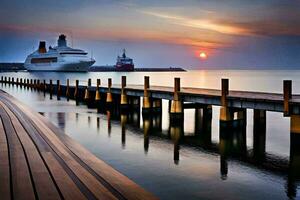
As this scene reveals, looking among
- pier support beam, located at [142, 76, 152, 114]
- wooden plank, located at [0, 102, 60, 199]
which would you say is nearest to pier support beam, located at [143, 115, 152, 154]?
pier support beam, located at [142, 76, 152, 114]

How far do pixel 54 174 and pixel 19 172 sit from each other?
20.9 inches

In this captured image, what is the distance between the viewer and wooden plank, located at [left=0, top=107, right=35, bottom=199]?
5.13 meters

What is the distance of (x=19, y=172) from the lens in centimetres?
620

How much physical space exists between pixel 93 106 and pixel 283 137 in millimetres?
16718

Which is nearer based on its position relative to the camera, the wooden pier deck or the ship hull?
the wooden pier deck

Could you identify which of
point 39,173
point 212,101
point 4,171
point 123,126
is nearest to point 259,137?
point 212,101

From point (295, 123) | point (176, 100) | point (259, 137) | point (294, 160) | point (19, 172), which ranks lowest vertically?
point (294, 160)

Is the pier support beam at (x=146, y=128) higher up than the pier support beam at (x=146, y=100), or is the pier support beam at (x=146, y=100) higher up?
the pier support beam at (x=146, y=100)

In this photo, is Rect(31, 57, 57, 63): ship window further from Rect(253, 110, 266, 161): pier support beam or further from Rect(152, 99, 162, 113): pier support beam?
Rect(253, 110, 266, 161): pier support beam

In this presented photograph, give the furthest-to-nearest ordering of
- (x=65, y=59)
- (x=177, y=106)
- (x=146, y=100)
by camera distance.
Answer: (x=65, y=59) < (x=146, y=100) < (x=177, y=106)

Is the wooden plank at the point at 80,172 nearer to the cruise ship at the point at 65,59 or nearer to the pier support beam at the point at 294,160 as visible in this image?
the pier support beam at the point at 294,160

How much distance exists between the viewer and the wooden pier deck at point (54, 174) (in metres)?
5.33

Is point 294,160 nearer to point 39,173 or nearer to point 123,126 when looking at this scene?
point 123,126

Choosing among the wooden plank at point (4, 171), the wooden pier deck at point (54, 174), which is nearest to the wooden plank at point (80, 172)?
the wooden pier deck at point (54, 174)
